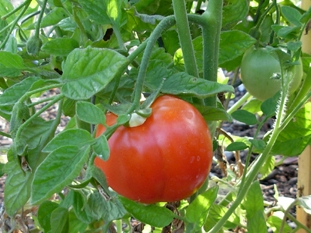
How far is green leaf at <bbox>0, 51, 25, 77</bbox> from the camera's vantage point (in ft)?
1.96

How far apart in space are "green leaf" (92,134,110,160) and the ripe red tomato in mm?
57

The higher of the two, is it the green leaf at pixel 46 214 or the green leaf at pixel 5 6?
the green leaf at pixel 5 6

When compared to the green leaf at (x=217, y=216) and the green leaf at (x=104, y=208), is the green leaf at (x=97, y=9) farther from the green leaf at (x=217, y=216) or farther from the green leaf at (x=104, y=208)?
the green leaf at (x=217, y=216)

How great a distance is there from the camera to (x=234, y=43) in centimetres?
70

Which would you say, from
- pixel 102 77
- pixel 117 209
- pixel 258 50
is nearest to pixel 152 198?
pixel 117 209

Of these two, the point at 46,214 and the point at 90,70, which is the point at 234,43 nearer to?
the point at 90,70

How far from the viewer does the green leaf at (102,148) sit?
476mm

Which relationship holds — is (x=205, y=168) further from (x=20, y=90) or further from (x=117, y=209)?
(x=20, y=90)

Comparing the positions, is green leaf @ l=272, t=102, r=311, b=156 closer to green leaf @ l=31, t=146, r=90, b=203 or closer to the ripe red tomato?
the ripe red tomato

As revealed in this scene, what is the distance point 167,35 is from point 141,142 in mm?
295

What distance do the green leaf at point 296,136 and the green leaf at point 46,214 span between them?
372 mm

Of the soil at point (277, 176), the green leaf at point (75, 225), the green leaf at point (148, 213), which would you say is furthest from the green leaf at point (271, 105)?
the soil at point (277, 176)

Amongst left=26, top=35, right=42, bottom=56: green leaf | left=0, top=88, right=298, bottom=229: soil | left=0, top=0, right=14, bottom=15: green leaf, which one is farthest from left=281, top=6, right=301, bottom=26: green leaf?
left=0, top=88, right=298, bottom=229: soil

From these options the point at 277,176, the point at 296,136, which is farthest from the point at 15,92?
the point at 277,176
